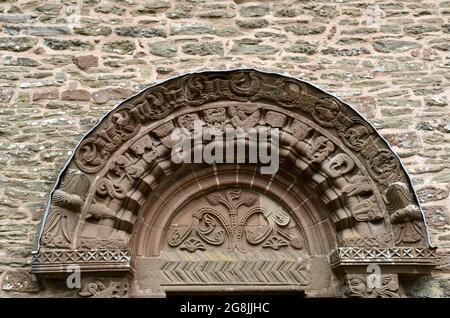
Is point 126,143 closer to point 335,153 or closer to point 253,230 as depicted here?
point 253,230

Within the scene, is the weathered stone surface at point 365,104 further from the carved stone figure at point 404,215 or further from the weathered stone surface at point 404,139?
the carved stone figure at point 404,215

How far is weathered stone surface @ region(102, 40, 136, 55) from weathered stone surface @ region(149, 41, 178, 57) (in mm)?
171

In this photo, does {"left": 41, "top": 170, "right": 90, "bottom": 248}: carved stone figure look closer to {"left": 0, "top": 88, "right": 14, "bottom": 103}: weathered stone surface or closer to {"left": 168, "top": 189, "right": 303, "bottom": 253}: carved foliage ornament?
{"left": 168, "top": 189, "right": 303, "bottom": 253}: carved foliage ornament

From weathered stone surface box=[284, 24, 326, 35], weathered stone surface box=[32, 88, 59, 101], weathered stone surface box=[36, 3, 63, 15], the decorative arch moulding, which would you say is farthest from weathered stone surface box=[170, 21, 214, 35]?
weathered stone surface box=[32, 88, 59, 101]

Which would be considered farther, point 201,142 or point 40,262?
point 201,142

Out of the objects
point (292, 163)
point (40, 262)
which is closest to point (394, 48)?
point (292, 163)

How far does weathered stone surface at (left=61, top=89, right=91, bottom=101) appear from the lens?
5574 millimetres

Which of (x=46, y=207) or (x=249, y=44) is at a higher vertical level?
(x=249, y=44)

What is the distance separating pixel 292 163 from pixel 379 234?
93cm

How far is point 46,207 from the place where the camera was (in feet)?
16.5

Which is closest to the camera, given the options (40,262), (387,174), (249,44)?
(40,262)

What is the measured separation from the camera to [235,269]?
17.6 ft

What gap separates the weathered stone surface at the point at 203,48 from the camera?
5.79m
